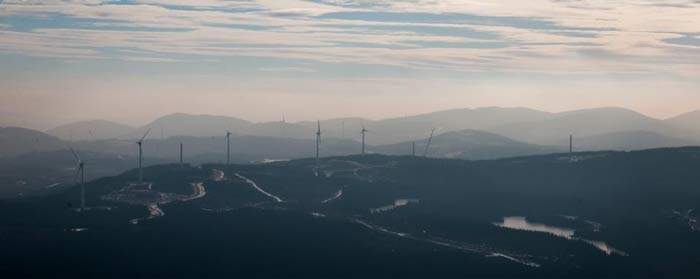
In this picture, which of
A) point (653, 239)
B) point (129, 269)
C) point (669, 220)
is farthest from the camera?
point (669, 220)

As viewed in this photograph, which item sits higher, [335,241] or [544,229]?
[335,241]

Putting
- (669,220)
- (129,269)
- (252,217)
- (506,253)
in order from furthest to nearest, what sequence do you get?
1. (669,220)
2. (252,217)
3. (506,253)
4. (129,269)

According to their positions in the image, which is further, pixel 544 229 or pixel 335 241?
pixel 544 229

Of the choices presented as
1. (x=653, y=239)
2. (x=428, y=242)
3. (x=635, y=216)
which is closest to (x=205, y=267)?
(x=428, y=242)

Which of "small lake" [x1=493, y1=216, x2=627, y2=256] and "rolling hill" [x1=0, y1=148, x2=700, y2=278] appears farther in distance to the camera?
"small lake" [x1=493, y1=216, x2=627, y2=256]

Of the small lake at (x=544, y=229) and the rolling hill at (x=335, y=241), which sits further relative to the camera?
the small lake at (x=544, y=229)

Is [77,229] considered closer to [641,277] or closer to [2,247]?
[2,247]

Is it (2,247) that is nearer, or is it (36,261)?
(36,261)

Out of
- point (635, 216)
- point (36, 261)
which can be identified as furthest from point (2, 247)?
point (635, 216)
